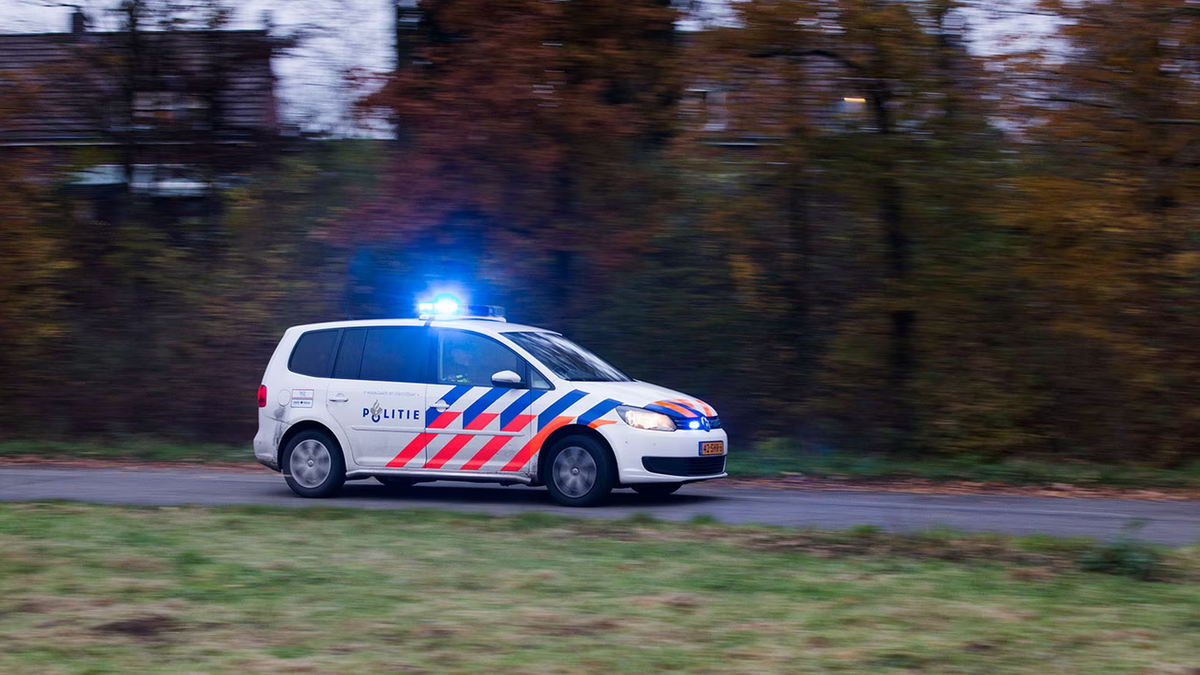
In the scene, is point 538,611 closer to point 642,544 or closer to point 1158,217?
point 642,544

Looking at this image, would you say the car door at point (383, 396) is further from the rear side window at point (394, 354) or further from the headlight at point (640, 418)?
the headlight at point (640, 418)

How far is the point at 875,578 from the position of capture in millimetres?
7273

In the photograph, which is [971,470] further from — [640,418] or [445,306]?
[445,306]

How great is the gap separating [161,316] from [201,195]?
1.97 meters

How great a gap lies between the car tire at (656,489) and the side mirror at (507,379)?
1436 mm

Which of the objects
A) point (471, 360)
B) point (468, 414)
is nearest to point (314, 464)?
point (468, 414)

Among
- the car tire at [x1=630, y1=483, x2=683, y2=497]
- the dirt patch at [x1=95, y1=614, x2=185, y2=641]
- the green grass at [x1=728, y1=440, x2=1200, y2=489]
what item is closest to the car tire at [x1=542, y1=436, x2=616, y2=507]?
the car tire at [x1=630, y1=483, x2=683, y2=497]

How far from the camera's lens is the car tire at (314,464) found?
1220 centimetres

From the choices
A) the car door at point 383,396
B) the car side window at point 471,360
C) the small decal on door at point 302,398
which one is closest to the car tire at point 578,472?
the car side window at point 471,360

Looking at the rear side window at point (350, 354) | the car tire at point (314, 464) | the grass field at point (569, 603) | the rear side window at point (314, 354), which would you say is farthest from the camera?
the rear side window at point (314, 354)

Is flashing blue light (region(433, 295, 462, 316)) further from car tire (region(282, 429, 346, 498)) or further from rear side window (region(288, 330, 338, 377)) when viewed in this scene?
car tire (region(282, 429, 346, 498))

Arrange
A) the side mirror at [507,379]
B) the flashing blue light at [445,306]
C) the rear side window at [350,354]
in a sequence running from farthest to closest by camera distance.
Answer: the flashing blue light at [445,306], the rear side window at [350,354], the side mirror at [507,379]

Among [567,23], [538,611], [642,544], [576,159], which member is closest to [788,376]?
[576,159]

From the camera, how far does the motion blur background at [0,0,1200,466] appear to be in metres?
15.1
